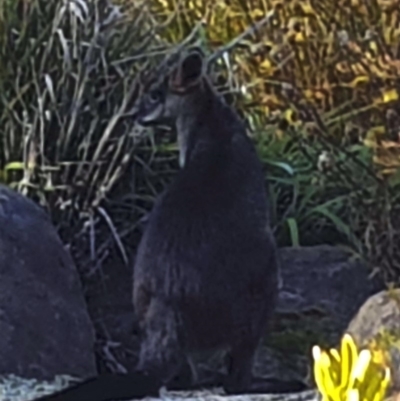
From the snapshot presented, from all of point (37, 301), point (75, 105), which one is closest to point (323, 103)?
point (75, 105)

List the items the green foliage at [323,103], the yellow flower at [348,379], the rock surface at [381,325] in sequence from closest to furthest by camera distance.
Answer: the yellow flower at [348,379]
the rock surface at [381,325]
the green foliage at [323,103]

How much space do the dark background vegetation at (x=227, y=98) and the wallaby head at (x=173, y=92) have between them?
0.03 metres

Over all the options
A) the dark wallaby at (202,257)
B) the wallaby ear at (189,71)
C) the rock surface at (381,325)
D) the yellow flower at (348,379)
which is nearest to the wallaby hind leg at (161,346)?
the dark wallaby at (202,257)

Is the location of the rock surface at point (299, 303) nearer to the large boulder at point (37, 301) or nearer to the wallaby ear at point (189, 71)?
the large boulder at point (37, 301)

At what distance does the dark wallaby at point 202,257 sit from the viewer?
247 cm

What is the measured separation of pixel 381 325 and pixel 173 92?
0.68 m

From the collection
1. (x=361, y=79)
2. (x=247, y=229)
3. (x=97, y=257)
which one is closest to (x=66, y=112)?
(x=97, y=257)

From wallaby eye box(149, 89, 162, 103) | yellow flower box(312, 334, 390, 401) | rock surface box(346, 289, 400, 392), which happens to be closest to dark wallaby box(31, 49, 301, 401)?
wallaby eye box(149, 89, 162, 103)

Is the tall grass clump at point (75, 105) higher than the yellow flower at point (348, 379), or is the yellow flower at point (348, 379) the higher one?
the yellow flower at point (348, 379)

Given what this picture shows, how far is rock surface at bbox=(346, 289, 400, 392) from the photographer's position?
2389 millimetres

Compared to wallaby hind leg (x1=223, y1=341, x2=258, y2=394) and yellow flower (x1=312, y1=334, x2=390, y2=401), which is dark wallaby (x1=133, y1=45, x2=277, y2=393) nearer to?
wallaby hind leg (x1=223, y1=341, x2=258, y2=394)

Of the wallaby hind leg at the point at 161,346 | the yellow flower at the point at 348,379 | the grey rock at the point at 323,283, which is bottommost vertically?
the wallaby hind leg at the point at 161,346

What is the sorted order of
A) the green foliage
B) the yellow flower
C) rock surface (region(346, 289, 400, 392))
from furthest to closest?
the green foliage → rock surface (region(346, 289, 400, 392)) → the yellow flower

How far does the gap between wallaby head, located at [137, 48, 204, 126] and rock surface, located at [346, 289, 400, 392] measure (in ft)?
1.96
